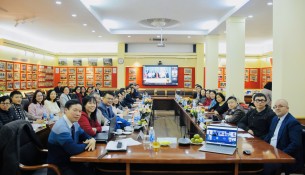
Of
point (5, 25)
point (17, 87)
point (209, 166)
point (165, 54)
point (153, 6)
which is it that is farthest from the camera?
point (165, 54)

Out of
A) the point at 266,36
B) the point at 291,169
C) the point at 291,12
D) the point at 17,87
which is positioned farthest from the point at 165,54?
the point at 291,169

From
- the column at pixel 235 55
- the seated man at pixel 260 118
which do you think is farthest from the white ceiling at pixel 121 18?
the seated man at pixel 260 118

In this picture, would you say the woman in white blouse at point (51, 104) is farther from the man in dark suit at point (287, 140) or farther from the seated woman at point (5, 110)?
the man in dark suit at point (287, 140)

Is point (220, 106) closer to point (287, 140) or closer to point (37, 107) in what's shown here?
point (287, 140)

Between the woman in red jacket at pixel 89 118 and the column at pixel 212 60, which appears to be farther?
the column at pixel 212 60

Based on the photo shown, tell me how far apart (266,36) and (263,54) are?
2806mm

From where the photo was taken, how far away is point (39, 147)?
117 inches

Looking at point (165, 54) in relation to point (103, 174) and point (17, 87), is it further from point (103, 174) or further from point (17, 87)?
point (103, 174)

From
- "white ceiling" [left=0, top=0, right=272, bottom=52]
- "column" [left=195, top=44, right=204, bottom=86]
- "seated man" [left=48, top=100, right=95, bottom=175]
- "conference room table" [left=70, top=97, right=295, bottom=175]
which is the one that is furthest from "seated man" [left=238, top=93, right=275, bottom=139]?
"column" [left=195, top=44, right=204, bottom=86]

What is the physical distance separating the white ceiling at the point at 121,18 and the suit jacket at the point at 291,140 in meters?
4.05

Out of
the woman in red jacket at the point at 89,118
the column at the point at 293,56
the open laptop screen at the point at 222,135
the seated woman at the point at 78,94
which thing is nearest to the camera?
Answer: the open laptop screen at the point at 222,135

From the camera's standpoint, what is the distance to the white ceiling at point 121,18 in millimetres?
6629

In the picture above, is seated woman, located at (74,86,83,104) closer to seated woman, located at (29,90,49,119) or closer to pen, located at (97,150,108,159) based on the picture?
seated woman, located at (29,90,49,119)

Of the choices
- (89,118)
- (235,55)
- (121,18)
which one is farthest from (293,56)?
(121,18)
